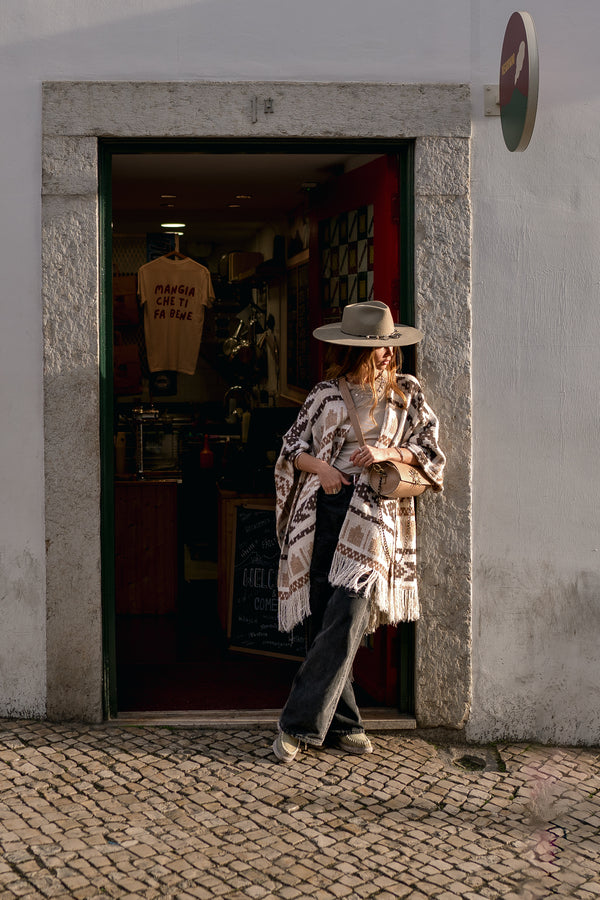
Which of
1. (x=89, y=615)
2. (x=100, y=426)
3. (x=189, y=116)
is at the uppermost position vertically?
(x=189, y=116)

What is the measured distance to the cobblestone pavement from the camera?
11.8 ft

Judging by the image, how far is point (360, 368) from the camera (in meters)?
4.58

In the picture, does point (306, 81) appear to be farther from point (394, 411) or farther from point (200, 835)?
point (200, 835)

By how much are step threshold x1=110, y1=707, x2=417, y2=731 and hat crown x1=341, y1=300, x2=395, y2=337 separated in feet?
6.09

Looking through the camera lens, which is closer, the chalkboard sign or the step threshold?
the step threshold

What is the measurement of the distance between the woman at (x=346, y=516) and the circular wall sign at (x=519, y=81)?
93cm

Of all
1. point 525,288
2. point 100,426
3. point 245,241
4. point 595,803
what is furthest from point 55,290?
point 245,241

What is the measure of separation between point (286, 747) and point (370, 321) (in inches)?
74.9

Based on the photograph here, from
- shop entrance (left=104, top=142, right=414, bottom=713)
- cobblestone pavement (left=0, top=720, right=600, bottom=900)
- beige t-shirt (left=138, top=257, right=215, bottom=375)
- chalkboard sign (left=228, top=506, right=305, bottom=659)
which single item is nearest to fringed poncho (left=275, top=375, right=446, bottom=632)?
shop entrance (left=104, top=142, right=414, bottom=713)

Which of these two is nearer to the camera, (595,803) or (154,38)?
(595,803)

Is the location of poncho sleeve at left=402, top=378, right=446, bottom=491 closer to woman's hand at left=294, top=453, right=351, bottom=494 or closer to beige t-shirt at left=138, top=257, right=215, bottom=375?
woman's hand at left=294, top=453, right=351, bottom=494

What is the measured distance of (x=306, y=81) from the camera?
189 inches

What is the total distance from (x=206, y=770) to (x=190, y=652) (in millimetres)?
1918

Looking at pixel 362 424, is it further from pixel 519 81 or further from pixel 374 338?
pixel 519 81
